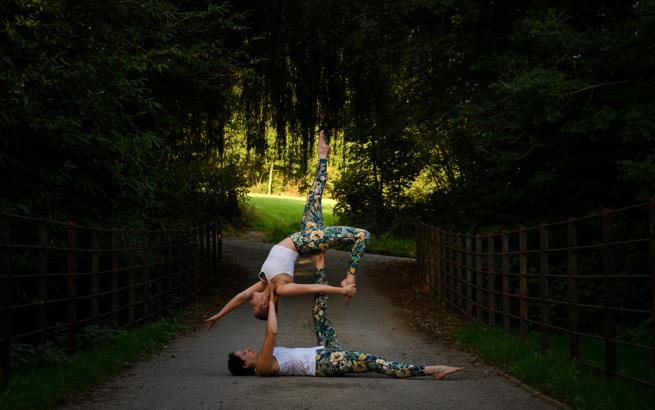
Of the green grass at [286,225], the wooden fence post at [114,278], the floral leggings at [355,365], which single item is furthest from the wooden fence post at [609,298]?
the green grass at [286,225]

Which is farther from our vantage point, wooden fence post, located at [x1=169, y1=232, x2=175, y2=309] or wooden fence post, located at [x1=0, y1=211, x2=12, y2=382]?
wooden fence post, located at [x1=169, y1=232, x2=175, y2=309]

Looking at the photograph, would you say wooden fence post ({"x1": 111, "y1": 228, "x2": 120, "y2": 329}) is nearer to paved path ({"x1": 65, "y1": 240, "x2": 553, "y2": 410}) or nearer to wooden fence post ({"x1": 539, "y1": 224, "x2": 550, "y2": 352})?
paved path ({"x1": 65, "y1": 240, "x2": 553, "y2": 410})

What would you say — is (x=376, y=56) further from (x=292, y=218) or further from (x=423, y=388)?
(x=292, y=218)

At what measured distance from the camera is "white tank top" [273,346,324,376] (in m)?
7.33

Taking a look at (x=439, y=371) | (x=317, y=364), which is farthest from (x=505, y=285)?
(x=317, y=364)

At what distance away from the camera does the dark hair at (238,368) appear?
7.29 m

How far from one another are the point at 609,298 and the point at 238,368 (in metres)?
3.53

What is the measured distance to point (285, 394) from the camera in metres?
6.19

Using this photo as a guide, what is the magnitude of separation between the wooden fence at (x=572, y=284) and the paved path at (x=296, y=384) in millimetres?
998

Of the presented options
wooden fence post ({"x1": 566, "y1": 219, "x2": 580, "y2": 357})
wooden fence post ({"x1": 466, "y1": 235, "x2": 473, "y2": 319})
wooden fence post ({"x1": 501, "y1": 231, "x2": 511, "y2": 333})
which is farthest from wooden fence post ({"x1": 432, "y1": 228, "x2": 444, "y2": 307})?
wooden fence post ({"x1": 566, "y1": 219, "x2": 580, "y2": 357})

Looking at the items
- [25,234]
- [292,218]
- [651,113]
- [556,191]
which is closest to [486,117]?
[556,191]

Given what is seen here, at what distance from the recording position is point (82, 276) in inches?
423

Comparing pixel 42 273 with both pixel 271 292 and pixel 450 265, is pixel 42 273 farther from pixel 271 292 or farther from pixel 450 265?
pixel 450 265

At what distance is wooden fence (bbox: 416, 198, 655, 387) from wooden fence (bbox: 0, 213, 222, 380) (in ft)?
17.1
